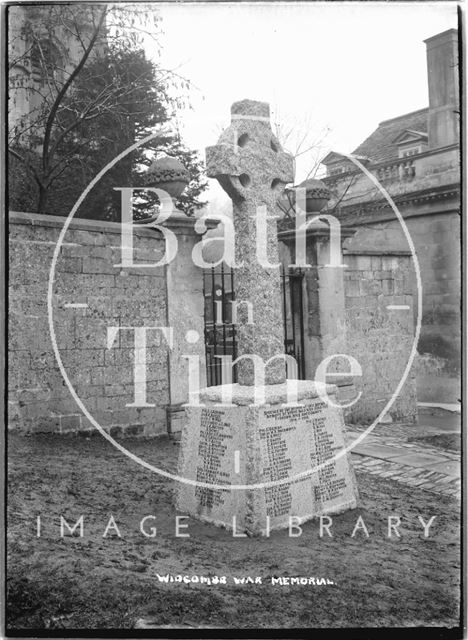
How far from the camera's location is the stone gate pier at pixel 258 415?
386 cm

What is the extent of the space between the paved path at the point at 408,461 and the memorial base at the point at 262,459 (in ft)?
2.29

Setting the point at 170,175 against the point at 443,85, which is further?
the point at 443,85

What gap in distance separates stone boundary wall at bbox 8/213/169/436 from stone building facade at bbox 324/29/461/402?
3.11 m

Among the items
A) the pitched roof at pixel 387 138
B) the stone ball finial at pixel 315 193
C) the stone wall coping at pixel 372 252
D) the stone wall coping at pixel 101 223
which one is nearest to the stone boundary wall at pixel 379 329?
the stone wall coping at pixel 372 252

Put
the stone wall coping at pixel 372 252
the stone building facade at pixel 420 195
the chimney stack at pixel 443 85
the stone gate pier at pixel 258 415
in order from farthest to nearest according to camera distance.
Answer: the stone wall coping at pixel 372 252 → the stone building facade at pixel 420 195 → the stone gate pier at pixel 258 415 → the chimney stack at pixel 443 85

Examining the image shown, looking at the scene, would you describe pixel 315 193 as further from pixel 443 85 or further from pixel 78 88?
pixel 78 88

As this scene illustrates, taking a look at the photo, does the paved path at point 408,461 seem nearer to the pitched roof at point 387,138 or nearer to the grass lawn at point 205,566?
the grass lawn at point 205,566

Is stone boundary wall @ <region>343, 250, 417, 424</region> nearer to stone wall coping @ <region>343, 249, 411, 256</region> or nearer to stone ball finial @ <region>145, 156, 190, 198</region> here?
stone wall coping @ <region>343, 249, 411, 256</region>

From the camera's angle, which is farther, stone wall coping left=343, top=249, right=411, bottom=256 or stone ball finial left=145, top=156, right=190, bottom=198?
stone wall coping left=343, top=249, right=411, bottom=256

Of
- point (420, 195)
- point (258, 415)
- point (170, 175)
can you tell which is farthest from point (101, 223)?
point (420, 195)

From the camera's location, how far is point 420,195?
34.6 ft

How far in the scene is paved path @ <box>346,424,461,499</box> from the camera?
207 inches

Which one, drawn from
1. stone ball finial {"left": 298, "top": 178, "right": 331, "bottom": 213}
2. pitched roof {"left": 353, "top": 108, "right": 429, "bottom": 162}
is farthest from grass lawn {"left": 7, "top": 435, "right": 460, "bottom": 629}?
pitched roof {"left": 353, "top": 108, "right": 429, "bottom": 162}

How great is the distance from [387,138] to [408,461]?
27.7 feet
